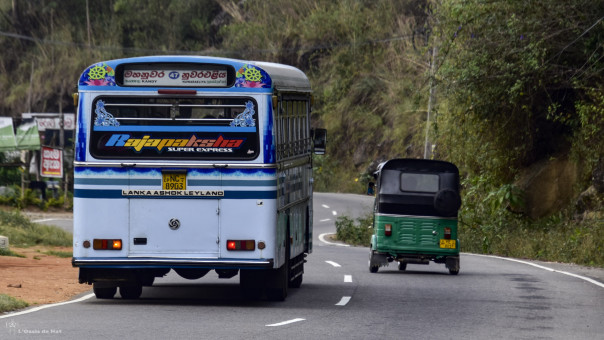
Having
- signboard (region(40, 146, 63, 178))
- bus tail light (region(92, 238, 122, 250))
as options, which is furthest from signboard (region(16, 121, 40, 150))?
bus tail light (region(92, 238, 122, 250))

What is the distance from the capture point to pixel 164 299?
16.7m

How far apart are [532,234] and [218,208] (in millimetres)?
21378

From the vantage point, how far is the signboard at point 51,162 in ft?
145

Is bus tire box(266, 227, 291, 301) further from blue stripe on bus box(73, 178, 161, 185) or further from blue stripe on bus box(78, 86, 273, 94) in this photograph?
blue stripe on bus box(78, 86, 273, 94)

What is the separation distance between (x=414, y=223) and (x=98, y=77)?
971cm

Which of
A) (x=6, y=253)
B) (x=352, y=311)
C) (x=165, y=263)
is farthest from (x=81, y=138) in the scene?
(x=6, y=253)

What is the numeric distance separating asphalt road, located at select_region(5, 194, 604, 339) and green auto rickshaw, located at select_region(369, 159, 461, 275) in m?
0.53

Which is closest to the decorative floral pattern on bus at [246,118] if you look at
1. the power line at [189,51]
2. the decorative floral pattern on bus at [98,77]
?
the decorative floral pattern on bus at [98,77]

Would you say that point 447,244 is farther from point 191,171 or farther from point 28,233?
point 28,233

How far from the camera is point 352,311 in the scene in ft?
50.2

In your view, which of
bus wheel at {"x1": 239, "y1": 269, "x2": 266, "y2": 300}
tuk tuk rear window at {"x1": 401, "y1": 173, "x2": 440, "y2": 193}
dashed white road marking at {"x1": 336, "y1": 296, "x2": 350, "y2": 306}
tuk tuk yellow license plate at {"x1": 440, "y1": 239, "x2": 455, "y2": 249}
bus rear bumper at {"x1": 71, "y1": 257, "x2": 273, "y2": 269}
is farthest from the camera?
tuk tuk rear window at {"x1": 401, "y1": 173, "x2": 440, "y2": 193}

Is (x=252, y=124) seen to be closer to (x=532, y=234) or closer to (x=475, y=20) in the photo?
(x=475, y=20)

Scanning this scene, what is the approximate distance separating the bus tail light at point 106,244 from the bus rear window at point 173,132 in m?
1.15

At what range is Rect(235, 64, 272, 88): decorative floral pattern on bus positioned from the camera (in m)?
15.2
